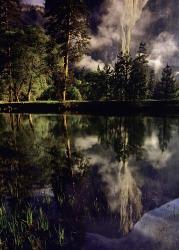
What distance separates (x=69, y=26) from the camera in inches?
1574

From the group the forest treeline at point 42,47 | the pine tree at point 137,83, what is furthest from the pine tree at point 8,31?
the pine tree at point 137,83

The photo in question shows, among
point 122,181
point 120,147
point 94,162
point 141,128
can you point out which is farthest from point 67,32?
point 122,181

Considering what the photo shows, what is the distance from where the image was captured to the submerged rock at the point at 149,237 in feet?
19.0

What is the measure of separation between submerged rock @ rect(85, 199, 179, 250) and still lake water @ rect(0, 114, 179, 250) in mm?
178

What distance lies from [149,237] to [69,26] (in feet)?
121

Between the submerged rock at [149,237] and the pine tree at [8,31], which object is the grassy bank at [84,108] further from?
the submerged rock at [149,237]

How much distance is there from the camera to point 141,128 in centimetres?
2256

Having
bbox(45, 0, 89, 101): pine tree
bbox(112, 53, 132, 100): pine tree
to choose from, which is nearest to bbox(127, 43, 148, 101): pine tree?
bbox(112, 53, 132, 100): pine tree

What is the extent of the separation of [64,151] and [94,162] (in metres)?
2.56

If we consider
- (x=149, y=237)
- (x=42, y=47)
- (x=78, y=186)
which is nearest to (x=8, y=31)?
(x=42, y=47)

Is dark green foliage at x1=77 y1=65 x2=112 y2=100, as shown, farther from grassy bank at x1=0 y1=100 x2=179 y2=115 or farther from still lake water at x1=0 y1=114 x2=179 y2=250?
still lake water at x1=0 y1=114 x2=179 y2=250

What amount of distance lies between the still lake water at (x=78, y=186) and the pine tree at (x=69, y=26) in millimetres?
24344

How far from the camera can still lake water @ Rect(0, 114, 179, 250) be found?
21.4 feet

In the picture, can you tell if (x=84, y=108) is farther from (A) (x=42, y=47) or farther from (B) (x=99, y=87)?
(B) (x=99, y=87)
